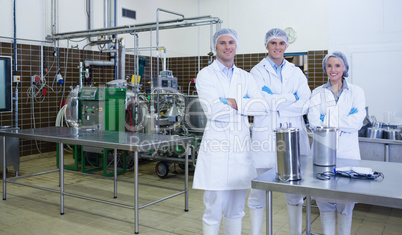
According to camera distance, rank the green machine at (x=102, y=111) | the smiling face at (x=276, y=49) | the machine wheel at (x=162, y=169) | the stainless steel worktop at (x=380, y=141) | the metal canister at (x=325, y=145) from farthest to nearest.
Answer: the green machine at (x=102, y=111) → the machine wheel at (x=162, y=169) → the stainless steel worktop at (x=380, y=141) → the smiling face at (x=276, y=49) → the metal canister at (x=325, y=145)

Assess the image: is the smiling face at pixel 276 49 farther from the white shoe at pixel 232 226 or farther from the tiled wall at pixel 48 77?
the tiled wall at pixel 48 77

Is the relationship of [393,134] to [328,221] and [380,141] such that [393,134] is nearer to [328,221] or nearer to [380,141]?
[380,141]

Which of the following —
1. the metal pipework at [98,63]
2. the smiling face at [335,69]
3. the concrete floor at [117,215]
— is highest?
the metal pipework at [98,63]

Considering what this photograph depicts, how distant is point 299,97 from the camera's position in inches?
106

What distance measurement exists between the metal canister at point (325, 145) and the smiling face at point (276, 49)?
80 cm

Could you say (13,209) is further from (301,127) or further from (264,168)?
(301,127)

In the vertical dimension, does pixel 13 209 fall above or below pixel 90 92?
below

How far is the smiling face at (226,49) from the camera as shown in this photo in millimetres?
2441

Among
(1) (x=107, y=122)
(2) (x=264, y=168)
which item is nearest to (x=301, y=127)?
(2) (x=264, y=168)

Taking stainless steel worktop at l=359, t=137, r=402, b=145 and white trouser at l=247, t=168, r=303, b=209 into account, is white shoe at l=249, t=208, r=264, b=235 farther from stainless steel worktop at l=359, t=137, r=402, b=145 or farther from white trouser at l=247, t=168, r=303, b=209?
stainless steel worktop at l=359, t=137, r=402, b=145

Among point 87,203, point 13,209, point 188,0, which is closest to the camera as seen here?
point 13,209

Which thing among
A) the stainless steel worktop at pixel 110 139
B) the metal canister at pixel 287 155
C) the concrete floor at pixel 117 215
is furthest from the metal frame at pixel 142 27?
the metal canister at pixel 287 155

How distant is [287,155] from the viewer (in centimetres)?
187

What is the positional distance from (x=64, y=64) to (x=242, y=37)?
3669 millimetres
